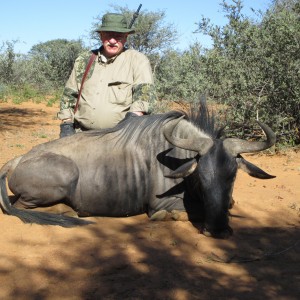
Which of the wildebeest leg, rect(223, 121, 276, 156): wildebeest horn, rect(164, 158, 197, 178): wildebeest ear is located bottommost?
the wildebeest leg

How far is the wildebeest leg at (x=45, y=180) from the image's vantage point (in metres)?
4.46

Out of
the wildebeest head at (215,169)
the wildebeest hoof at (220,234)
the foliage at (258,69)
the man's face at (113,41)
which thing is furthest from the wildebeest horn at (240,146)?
the foliage at (258,69)

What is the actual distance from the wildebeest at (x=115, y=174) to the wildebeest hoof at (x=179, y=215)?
2 centimetres

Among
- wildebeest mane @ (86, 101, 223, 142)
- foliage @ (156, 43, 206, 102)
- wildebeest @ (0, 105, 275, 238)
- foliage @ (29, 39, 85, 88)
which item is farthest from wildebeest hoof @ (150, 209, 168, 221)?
foliage @ (29, 39, 85, 88)

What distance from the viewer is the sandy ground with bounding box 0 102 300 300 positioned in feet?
9.89

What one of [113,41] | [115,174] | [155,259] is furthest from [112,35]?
[155,259]

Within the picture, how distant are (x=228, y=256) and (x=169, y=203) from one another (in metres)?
1.04

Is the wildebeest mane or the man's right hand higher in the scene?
the wildebeest mane

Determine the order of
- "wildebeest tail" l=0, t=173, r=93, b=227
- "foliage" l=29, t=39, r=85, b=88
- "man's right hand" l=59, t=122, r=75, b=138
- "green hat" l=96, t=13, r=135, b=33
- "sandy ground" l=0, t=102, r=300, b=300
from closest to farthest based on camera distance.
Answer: "sandy ground" l=0, t=102, r=300, b=300 < "wildebeest tail" l=0, t=173, r=93, b=227 < "green hat" l=96, t=13, r=135, b=33 < "man's right hand" l=59, t=122, r=75, b=138 < "foliage" l=29, t=39, r=85, b=88

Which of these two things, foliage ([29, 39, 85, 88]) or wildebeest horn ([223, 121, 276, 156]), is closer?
wildebeest horn ([223, 121, 276, 156])

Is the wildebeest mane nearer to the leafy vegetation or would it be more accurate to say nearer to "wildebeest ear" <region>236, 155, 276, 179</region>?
"wildebeest ear" <region>236, 155, 276, 179</region>

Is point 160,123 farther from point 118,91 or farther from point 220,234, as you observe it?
point 220,234

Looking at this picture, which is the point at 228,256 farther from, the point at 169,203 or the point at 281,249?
the point at 169,203

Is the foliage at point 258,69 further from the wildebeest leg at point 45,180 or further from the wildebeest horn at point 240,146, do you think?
the wildebeest leg at point 45,180
